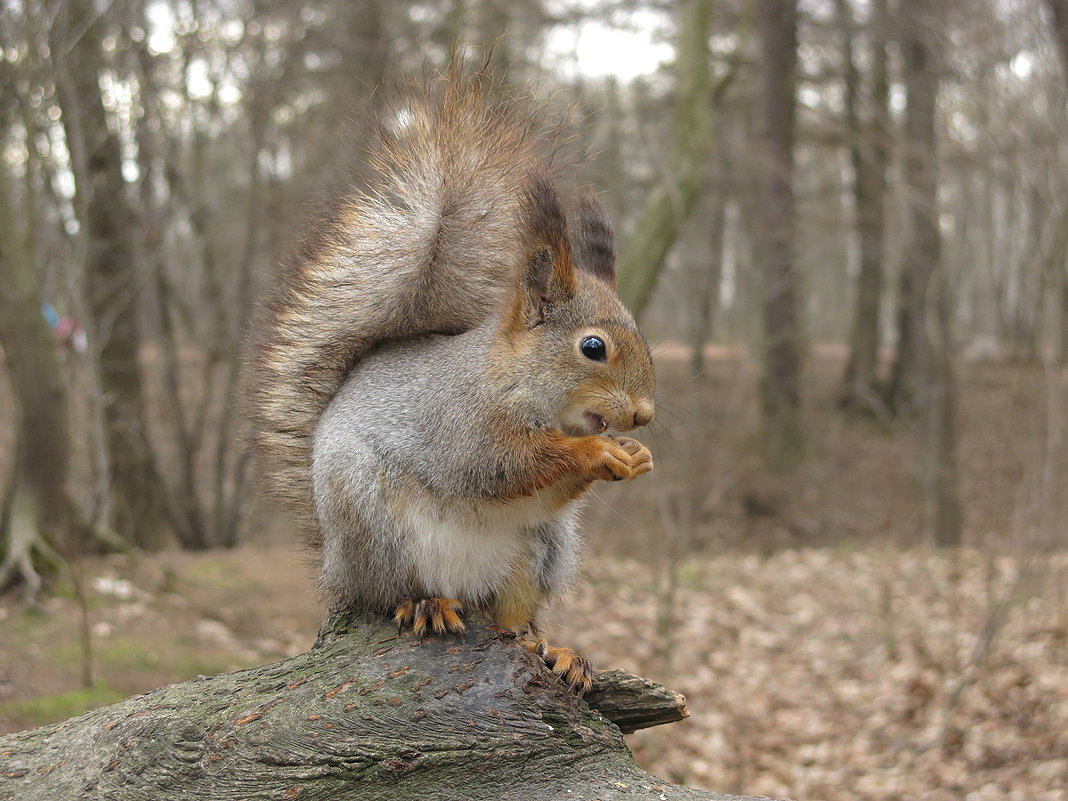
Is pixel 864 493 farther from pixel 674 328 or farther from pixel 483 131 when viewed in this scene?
pixel 483 131

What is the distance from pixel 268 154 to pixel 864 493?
28.8ft

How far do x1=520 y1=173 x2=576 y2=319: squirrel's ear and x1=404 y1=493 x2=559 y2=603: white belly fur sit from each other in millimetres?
439

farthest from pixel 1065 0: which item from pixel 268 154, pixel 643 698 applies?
pixel 268 154

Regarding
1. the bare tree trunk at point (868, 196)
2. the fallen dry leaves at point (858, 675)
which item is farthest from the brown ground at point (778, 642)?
the bare tree trunk at point (868, 196)

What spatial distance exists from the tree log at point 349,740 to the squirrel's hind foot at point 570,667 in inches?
3.1

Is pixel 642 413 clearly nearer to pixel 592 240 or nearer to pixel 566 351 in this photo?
pixel 566 351

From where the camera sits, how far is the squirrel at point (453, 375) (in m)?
1.94

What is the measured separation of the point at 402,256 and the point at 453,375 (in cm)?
29

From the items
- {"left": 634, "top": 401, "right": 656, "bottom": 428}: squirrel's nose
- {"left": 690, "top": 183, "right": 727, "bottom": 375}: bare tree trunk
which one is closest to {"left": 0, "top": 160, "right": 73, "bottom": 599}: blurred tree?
{"left": 634, "top": 401, "right": 656, "bottom": 428}: squirrel's nose

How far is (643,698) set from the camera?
1928 mm

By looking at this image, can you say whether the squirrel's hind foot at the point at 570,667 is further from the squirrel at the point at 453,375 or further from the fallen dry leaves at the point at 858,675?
the fallen dry leaves at the point at 858,675

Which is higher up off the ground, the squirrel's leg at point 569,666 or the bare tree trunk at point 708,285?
the bare tree trunk at point 708,285

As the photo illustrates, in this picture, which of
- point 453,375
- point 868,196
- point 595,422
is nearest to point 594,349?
point 595,422

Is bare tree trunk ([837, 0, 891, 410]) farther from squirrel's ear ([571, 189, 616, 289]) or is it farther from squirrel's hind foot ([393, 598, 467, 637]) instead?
squirrel's hind foot ([393, 598, 467, 637])
